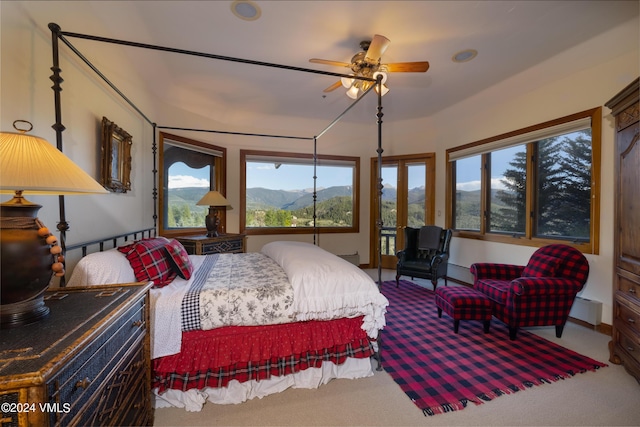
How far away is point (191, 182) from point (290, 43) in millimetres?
2697

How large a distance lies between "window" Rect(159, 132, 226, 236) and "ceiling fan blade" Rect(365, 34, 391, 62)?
9.76ft

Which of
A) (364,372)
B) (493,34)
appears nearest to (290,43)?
(493,34)

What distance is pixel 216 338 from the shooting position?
68.5 inches

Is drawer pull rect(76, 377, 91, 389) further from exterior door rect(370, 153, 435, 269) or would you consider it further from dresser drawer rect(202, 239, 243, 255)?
exterior door rect(370, 153, 435, 269)

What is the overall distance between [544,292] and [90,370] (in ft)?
10.8

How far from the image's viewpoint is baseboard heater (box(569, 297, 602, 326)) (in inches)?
110

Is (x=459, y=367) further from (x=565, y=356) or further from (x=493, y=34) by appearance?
(x=493, y=34)

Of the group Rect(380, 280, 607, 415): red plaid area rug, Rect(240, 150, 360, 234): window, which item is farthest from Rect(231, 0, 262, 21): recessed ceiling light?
Rect(380, 280, 607, 415): red plaid area rug

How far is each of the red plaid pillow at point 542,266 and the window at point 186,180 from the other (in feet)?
14.5

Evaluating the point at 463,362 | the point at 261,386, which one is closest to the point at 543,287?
the point at 463,362

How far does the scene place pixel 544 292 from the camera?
2492 millimetres

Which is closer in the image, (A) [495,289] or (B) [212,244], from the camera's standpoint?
(A) [495,289]

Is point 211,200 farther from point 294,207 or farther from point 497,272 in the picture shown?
point 497,272

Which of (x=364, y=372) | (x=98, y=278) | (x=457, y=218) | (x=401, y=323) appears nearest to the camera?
(x=98, y=278)
